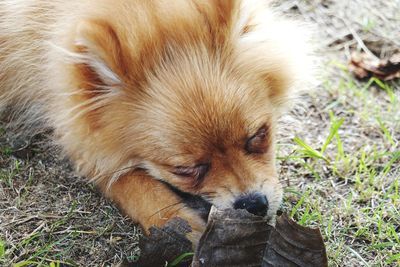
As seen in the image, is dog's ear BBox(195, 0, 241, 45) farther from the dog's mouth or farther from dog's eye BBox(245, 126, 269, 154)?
the dog's mouth

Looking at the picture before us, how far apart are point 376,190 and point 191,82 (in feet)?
5.14

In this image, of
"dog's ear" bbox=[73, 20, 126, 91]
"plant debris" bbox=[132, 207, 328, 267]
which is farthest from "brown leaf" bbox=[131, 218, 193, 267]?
"dog's ear" bbox=[73, 20, 126, 91]

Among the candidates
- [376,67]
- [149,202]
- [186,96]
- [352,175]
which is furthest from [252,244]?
[376,67]

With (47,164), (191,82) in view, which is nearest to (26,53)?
(47,164)

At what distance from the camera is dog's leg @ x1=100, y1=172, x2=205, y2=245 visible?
3725mm

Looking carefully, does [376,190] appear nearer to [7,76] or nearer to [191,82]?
[191,82]

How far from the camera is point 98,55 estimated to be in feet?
11.3

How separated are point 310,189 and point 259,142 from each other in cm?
65

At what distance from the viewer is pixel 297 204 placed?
3973mm

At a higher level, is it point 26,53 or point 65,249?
point 26,53

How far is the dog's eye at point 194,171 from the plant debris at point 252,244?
1.16 feet

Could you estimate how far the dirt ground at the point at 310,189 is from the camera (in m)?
3.73

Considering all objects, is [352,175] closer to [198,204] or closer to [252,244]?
[198,204]

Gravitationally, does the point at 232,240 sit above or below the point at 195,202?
above
